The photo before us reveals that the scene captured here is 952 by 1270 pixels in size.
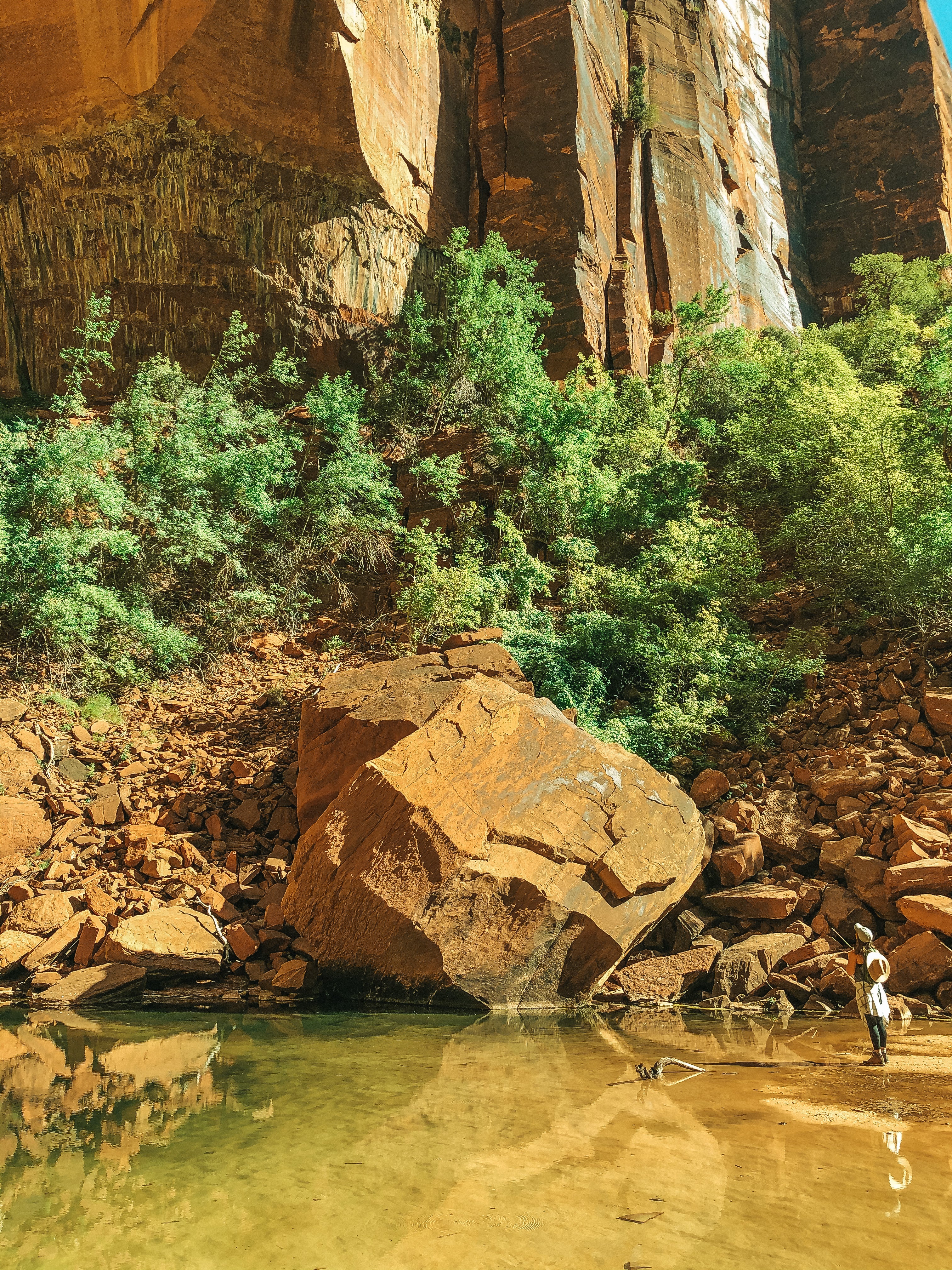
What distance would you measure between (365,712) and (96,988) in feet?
8.98

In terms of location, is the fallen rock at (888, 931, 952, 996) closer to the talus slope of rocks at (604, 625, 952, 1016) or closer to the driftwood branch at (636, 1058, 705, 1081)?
the talus slope of rocks at (604, 625, 952, 1016)

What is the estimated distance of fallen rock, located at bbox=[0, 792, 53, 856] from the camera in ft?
22.3

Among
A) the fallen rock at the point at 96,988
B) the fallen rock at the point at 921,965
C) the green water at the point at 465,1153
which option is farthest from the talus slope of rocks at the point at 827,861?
the fallen rock at the point at 96,988

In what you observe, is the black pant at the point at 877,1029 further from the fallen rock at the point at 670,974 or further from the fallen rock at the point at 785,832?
the fallen rock at the point at 785,832

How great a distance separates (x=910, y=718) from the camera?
7203 mm

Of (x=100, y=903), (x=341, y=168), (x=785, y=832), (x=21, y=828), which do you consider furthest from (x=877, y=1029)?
(x=341, y=168)

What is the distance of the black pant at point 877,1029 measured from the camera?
4051 mm

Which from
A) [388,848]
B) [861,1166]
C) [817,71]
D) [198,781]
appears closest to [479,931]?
[388,848]

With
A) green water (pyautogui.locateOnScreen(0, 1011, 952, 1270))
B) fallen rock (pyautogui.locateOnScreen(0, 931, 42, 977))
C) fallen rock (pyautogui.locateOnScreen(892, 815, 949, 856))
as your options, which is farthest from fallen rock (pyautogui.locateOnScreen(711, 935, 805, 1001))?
fallen rock (pyautogui.locateOnScreen(0, 931, 42, 977))

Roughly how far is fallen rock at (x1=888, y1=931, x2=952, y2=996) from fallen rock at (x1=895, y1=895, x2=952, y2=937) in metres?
0.06

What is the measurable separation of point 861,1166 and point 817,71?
1288 inches

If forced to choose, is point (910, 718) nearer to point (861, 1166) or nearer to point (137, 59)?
point (861, 1166)

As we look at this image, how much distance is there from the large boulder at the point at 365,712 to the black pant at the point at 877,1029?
356 centimetres

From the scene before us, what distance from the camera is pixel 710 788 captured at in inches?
289
